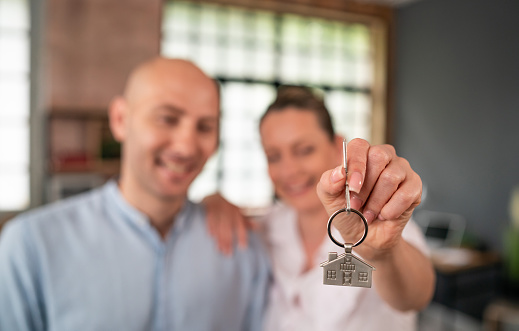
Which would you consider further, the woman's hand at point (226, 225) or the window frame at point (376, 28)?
the window frame at point (376, 28)

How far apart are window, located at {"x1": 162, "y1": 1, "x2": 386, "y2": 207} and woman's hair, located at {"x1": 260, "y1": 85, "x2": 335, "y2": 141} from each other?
Answer: 322 cm

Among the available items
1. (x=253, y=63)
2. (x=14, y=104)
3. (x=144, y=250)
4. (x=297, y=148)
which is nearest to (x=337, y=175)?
(x=297, y=148)

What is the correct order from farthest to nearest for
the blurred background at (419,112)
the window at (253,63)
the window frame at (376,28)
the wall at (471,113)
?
the window frame at (376,28) → the window at (253,63) → the wall at (471,113) → the blurred background at (419,112)

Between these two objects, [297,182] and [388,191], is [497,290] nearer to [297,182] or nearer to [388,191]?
[297,182]

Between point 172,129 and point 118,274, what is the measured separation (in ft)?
1.08

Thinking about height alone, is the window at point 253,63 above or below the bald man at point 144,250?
above

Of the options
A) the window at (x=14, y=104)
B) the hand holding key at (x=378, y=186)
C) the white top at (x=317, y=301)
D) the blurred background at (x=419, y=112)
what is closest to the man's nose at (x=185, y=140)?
the white top at (x=317, y=301)

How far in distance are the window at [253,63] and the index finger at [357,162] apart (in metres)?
3.59

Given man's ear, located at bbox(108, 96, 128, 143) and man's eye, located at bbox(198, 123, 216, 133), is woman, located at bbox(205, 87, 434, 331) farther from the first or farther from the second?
man's ear, located at bbox(108, 96, 128, 143)

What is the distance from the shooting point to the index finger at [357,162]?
386mm

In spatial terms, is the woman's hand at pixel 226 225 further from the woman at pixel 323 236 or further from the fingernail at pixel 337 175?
the fingernail at pixel 337 175

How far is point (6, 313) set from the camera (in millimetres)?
811

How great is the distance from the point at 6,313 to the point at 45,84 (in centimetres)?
303

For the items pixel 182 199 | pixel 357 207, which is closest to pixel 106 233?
pixel 182 199
